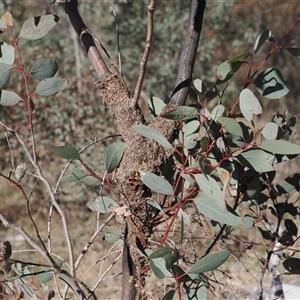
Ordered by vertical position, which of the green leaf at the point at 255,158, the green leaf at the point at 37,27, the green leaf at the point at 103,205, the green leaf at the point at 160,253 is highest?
the green leaf at the point at 37,27

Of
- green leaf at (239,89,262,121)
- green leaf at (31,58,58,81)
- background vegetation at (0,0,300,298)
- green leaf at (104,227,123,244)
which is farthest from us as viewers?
background vegetation at (0,0,300,298)

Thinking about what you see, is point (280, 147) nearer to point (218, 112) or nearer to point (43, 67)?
point (218, 112)

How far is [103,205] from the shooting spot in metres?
1.07

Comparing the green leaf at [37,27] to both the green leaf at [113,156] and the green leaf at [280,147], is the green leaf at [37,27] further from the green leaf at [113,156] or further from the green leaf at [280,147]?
the green leaf at [280,147]

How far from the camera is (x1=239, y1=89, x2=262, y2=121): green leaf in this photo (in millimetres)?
985

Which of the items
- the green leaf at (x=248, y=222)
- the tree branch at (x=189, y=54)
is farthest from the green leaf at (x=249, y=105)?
the green leaf at (x=248, y=222)

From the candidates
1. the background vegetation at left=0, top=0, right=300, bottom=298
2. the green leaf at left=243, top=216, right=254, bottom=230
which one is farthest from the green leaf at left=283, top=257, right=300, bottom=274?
the background vegetation at left=0, top=0, right=300, bottom=298

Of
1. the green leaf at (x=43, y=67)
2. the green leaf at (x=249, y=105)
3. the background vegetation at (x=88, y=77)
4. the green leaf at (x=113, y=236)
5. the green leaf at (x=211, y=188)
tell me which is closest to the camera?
the green leaf at (x=211, y=188)

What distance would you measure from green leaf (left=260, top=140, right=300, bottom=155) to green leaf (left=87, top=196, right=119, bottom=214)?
0.95 ft

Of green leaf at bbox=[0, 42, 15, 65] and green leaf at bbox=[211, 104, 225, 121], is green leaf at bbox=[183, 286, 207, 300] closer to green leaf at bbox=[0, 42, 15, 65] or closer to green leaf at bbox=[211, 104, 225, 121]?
green leaf at bbox=[211, 104, 225, 121]

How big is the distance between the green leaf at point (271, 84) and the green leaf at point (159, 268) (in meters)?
0.37

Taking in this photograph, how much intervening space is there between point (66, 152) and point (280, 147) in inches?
14.1

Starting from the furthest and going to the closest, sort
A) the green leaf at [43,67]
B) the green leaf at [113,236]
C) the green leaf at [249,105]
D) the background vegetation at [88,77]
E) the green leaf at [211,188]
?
the background vegetation at [88,77] < the green leaf at [113,236] < the green leaf at [43,67] < the green leaf at [249,105] < the green leaf at [211,188]

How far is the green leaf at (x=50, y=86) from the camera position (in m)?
1.08
